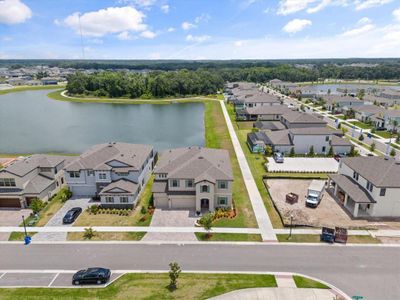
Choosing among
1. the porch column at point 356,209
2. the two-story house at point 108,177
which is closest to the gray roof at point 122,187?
the two-story house at point 108,177

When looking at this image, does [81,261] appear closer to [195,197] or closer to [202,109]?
[195,197]

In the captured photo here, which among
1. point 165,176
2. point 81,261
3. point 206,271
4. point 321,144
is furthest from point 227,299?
point 321,144

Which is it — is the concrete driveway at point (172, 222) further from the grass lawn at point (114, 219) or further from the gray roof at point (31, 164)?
the gray roof at point (31, 164)

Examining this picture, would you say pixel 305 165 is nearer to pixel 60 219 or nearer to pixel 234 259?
pixel 234 259

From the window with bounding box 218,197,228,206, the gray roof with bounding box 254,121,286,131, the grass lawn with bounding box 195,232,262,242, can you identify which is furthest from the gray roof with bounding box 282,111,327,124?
the grass lawn with bounding box 195,232,262,242

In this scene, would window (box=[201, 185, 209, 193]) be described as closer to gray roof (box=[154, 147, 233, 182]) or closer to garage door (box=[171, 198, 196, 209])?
gray roof (box=[154, 147, 233, 182])

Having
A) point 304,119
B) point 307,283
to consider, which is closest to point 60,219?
point 307,283
